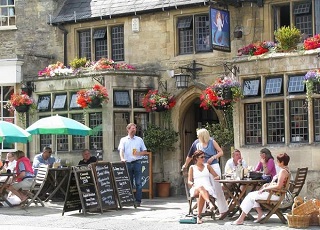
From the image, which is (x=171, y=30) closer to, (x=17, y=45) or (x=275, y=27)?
(x=275, y=27)

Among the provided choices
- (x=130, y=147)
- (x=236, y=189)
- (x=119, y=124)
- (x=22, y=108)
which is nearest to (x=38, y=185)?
(x=130, y=147)

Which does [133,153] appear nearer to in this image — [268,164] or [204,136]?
[204,136]

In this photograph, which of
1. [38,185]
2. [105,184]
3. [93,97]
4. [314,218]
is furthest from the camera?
[93,97]

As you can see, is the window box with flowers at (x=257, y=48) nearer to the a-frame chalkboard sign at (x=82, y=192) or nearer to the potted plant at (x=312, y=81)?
the potted plant at (x=312, y=81)

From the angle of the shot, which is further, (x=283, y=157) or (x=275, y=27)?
(x=275, y=27)

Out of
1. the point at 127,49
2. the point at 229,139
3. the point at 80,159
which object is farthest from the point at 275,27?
the point at 80,159

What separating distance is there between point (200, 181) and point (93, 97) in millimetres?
7144

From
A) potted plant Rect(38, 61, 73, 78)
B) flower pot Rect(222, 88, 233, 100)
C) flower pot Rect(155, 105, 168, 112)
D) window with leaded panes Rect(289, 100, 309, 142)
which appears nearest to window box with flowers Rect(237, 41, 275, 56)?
flower pot Rect(222, 88, 233, 100)

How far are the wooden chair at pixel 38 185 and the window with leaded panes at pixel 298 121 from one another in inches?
226

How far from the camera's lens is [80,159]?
856 inches

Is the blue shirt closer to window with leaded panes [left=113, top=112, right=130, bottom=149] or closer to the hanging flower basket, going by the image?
the hanging flower basket

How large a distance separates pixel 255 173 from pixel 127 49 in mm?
9211

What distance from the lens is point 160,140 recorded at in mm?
21141

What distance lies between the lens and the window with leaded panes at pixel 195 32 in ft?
69.4
